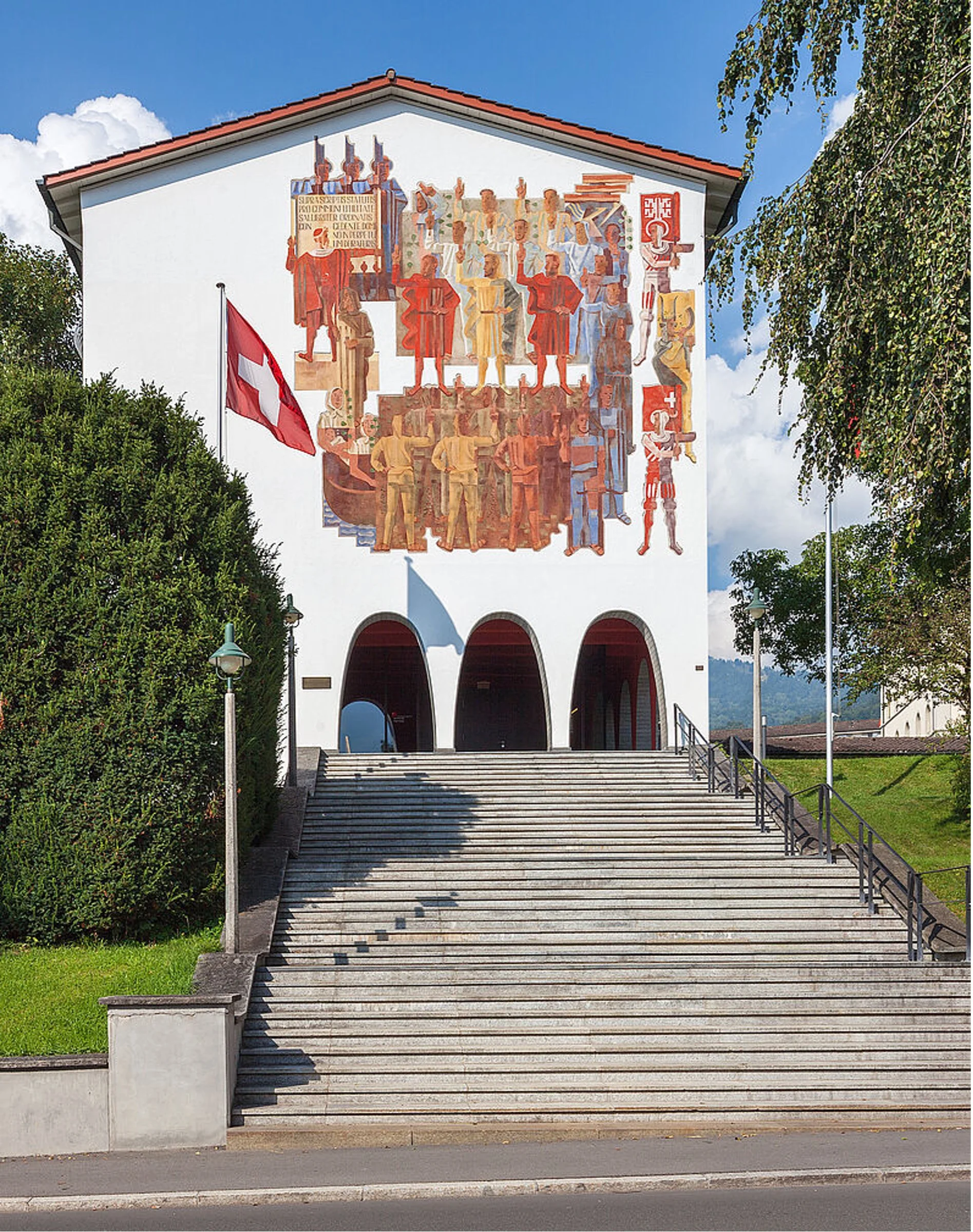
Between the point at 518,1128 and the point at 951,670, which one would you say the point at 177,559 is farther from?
the point at 951,670

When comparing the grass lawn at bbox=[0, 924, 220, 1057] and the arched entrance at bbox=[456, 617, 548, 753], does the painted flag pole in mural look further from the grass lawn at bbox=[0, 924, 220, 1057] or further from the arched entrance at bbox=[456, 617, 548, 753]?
the arched entrance at bbox=[456, 617, 548, 753]

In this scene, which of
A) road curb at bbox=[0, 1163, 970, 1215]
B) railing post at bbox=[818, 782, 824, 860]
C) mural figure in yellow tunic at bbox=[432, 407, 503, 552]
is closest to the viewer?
road curb at bbox=[0, 1163, 970, 1215]

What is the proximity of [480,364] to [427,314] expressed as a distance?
1519 mm

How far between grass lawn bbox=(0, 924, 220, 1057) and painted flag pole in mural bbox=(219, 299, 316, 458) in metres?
8.25

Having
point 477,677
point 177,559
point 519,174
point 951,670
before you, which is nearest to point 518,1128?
point 177,559

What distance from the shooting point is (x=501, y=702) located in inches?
1400

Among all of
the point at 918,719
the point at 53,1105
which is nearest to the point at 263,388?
the point at 53,1105

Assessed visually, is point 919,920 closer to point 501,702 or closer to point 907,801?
point 907,801

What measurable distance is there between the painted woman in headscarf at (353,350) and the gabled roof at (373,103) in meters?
4.02

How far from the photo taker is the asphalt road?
8.23 meters

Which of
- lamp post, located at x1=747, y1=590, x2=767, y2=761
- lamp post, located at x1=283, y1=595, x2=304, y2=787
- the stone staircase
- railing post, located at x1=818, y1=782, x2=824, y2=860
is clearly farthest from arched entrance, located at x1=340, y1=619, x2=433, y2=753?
railing post, located at x1=818, y1=782, x2=824, y2=860

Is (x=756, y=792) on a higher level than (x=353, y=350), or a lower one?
lower

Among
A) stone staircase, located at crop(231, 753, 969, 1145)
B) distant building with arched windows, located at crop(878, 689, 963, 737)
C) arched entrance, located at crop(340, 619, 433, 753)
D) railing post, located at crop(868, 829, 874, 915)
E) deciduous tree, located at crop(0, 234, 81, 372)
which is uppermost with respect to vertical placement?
deciduous tree, located at crop(0, 234, 81, 372)

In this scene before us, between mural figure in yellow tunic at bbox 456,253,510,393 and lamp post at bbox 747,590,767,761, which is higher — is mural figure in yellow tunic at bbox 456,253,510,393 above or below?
above
